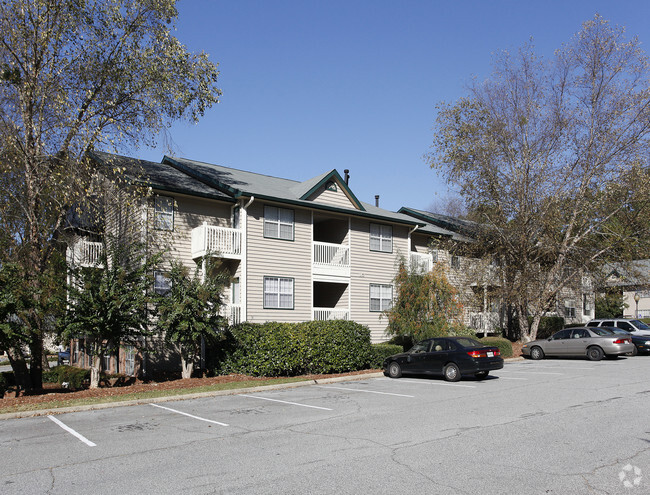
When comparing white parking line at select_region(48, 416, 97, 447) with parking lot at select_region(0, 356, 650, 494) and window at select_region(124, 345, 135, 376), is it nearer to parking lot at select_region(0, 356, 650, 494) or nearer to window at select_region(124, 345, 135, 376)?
parking lot at select_region(0, 356, 650, 494)

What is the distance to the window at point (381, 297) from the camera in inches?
1059

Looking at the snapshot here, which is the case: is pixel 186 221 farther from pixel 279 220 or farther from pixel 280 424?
pixel 280 424

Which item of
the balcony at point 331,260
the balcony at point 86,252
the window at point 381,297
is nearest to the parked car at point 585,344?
the window at point 381,297

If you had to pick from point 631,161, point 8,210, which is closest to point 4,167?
point 8,210

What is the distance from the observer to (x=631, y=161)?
2825 centimetres

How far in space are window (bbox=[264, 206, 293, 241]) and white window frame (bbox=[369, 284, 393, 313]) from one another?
5468mm

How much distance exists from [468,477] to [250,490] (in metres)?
2.60

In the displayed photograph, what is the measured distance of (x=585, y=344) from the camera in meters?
23.7

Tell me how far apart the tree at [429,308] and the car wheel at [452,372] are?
Result: 520 cm

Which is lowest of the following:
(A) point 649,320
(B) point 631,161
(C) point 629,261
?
(A) point 649,320

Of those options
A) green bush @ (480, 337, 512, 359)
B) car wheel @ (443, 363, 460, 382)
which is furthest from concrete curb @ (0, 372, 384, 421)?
green bush @ (480, 337, 512, 359)

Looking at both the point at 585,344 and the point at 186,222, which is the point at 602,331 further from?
the point at 186,222

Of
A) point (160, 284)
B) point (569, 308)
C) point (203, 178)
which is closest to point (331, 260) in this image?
point (203, 178)

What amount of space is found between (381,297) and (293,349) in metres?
9.33
